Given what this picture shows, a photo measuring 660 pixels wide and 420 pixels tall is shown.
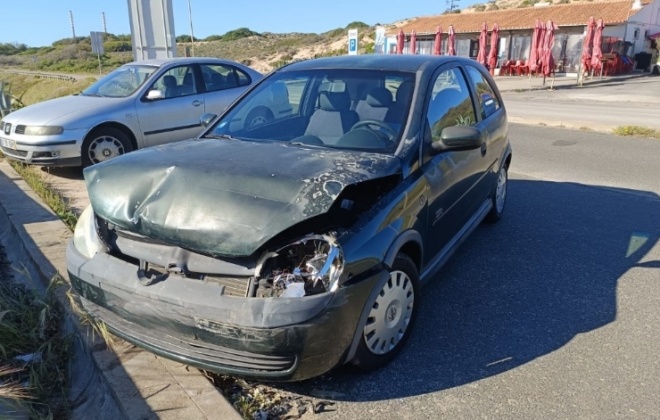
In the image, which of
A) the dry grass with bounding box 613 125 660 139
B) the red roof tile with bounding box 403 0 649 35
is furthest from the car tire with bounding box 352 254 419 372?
the red roof tile with bounding box 403 0 649 35

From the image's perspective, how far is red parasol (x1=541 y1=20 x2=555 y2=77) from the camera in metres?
24.5

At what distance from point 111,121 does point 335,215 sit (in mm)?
5652

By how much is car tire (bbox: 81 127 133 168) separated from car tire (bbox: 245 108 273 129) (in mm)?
3998

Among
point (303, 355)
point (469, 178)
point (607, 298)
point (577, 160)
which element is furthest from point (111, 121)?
point (577, 160)

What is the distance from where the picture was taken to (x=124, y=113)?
7367mm

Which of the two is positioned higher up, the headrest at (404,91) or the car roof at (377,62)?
the car roof at (377,62)

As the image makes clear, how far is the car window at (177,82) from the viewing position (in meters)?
7.93

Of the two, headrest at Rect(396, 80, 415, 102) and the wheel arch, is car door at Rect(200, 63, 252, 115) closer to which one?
the wheel arch

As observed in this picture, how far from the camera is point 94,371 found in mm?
3020

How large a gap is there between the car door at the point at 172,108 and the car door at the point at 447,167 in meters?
4.90

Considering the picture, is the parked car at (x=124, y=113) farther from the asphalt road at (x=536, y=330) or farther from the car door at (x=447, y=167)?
the car door at (x=447, y=167)

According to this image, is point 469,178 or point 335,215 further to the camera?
point 469,178

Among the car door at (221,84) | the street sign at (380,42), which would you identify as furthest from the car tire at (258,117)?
the street sign at (380,42)

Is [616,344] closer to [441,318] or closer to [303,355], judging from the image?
[441,318]
